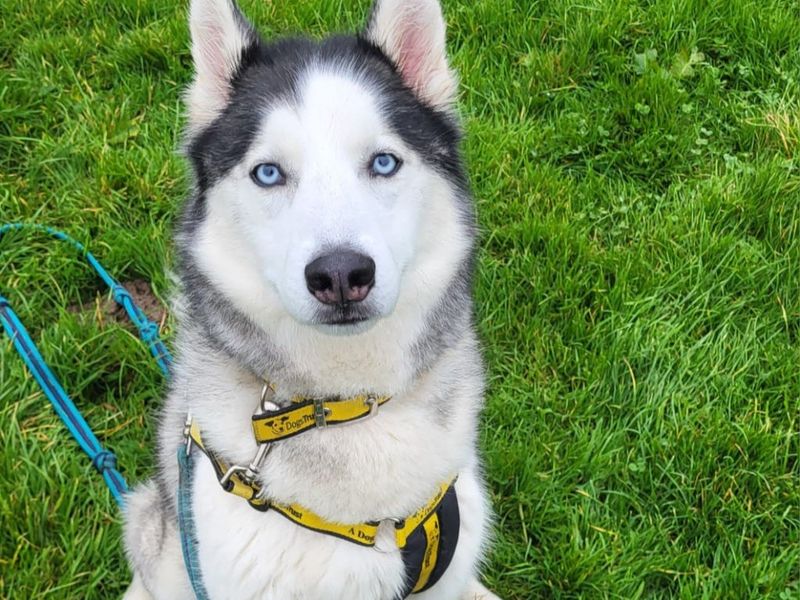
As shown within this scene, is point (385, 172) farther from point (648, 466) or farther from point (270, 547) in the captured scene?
point (648, 466)

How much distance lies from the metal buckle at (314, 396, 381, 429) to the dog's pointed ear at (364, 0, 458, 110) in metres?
0.95

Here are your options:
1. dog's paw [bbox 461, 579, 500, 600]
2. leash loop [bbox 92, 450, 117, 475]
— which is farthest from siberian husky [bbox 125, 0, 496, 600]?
leash loop [bbox 92, 450, 117, 475]

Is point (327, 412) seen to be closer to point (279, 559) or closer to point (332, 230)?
point (279, 559)

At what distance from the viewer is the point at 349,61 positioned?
2.38 m

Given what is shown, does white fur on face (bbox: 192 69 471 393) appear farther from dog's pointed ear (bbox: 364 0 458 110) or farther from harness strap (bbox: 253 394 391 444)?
dog's pointed ear (bbox: 364 0 458 110)

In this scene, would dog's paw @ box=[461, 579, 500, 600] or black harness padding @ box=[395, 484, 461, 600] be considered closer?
black harness padding @ box=[395, 484, 461, 600]

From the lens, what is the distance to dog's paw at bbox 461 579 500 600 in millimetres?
2947

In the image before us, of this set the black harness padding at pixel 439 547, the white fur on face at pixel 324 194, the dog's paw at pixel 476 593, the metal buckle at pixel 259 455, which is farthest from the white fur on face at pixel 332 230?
the dog's paw at pixel 476 593

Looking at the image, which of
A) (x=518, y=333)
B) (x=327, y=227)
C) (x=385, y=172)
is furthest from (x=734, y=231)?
(x=327, y=227)

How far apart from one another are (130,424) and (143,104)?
195 centimetres

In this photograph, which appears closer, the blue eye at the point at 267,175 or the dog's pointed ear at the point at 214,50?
the blue eye at the point at 267,175

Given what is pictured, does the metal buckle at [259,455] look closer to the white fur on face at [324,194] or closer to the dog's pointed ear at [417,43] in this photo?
the white fur on face at [324,194]

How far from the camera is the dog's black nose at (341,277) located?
1969mm

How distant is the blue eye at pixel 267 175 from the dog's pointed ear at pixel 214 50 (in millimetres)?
323
